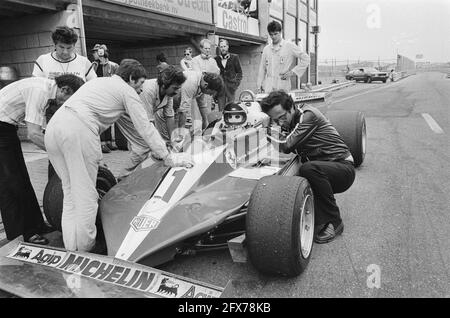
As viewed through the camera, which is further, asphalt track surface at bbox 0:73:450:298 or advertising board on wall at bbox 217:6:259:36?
advertising board on wall at bbox 217:6:259:36

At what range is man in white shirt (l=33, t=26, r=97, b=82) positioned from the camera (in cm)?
390

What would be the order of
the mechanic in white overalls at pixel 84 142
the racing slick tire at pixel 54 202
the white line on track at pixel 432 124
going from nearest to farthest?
the mechanic in white overalls at pixel 84 142, the racing slick tire at pixel 54 202, the white line on track at pixel 432 124

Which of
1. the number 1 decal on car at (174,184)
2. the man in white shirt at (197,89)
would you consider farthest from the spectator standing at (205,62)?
the number 1 decal on car at (174,184)

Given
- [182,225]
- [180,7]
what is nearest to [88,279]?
[182,225]

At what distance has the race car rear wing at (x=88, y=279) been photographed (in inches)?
91.1

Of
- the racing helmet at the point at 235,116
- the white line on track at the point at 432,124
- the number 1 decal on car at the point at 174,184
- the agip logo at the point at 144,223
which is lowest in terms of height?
the white line on track at the point at 432,124

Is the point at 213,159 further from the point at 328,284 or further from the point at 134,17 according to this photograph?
the point at 134,17

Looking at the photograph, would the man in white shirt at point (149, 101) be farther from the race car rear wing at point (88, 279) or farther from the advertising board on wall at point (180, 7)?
the advertising board on wall at point (180, 7)

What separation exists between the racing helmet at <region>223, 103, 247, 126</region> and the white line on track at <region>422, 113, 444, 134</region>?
5430 mm

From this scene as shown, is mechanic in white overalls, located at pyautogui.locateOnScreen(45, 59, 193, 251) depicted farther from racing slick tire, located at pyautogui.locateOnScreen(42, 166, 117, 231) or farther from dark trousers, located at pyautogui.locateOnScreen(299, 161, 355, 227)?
dark trousers, located at pyautogui.locateOnScreen(299, 161, 355, 227)

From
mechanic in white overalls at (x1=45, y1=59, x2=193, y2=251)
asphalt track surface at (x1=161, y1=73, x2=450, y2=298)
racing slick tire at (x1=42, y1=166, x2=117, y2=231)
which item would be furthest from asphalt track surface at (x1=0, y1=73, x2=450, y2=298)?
racing slick tire at (x1=42, y1=166, x2=117, y2=231)

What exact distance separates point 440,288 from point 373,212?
4.71 ft

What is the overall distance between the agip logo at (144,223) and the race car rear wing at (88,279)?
0.28 metres

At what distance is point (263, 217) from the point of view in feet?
8.62
